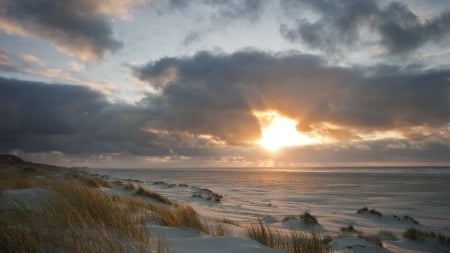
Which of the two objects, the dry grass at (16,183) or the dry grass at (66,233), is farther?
the dry grass at (16,183)

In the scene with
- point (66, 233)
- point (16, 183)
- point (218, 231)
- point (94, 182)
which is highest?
point (66, 233)

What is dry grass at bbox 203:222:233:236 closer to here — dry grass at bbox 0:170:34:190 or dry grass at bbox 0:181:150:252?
dry grass at bbox 0:181:150:252

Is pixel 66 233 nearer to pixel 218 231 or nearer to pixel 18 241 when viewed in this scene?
pixel 18 241

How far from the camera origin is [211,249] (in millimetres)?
4422

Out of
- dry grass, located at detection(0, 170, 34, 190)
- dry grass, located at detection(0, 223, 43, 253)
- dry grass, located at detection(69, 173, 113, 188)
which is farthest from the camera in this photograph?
dry grass, located at detection(69, 173, 113, 188)

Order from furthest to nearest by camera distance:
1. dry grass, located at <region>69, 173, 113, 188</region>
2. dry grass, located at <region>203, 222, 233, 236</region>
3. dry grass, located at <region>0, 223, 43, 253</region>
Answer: dry grass, located at <region>69, 173, 113, 188</region>
dry grass, located at <region>203, 222, 233, 236</region>
dry grass, located at <region>0, 223, 43, 253</region>

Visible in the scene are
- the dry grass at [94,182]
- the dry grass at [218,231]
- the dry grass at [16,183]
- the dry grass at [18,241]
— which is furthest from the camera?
the dry grass at [94,182]

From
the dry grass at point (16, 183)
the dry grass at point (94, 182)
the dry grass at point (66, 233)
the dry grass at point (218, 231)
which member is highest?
the dry grass at point (66, 233)

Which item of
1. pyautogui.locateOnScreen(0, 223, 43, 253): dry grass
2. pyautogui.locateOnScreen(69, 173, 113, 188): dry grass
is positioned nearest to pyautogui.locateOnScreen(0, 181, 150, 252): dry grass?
pyautogui.locateOnScreen(0, 223, 43, 253): dry grass

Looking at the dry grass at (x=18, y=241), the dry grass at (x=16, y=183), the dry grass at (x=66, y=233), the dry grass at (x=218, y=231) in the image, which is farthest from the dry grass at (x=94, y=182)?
the dry grass at (x=18, y=241)

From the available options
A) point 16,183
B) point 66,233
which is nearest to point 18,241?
point 66,233

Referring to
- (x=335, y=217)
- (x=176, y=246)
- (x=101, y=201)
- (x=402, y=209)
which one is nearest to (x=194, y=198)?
(x=335, y=217)

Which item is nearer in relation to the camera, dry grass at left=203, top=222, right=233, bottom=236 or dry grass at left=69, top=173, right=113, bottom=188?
dry grass at left=203, top=222, right=233, bottom=236

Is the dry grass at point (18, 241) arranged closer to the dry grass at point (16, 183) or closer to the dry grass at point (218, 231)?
the dry grass at point (218, 231)
